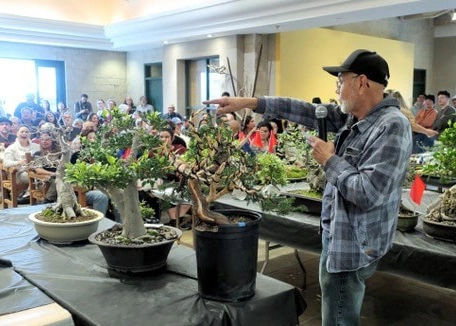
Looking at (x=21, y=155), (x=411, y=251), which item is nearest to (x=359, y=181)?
(x=411, y=251)

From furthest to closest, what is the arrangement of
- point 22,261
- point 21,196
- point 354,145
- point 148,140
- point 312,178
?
point 21,196 → point 312,178 → point 22,261 → point 148,140 → point 354,145

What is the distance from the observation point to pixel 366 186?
1406 millimetres

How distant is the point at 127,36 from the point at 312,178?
8.74 m

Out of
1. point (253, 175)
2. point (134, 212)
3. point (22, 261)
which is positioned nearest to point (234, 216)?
point (253, 175)

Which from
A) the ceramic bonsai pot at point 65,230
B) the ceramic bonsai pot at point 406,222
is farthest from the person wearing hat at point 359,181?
the ceramic bonsai pot at point 65,230

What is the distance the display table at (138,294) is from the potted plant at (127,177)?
79 mm

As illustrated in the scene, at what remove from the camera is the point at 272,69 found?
28.6 feet

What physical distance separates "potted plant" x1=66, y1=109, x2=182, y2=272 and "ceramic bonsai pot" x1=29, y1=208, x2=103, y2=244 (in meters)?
0.26

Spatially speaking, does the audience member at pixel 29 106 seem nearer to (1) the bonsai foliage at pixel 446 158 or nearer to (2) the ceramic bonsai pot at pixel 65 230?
(2) the ceramic bonsai pot at pixel 65 230

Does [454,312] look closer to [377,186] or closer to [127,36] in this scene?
[377,186]

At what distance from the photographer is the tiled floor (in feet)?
9.39

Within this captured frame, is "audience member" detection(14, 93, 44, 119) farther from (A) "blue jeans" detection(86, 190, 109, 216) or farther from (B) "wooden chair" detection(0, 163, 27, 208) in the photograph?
(A) "blue jeans" detection(86, 190, 109, 216)

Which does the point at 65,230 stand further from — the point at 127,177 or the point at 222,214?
the point at 222,214

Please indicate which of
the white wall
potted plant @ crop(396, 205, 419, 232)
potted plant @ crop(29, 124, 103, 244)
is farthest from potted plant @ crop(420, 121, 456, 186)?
the white wall
